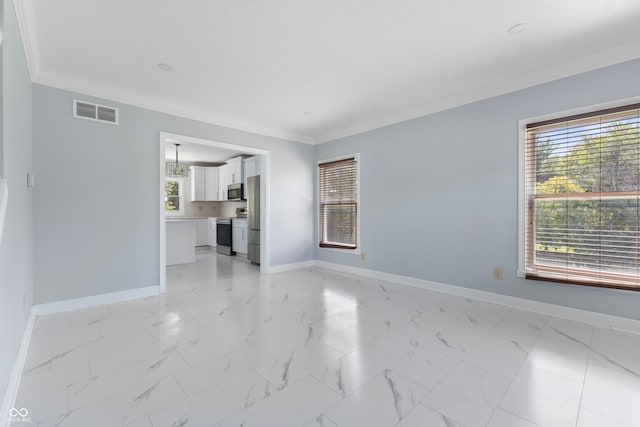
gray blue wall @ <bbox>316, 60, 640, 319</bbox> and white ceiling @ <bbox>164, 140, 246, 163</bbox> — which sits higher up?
white ceiling @ <bbox>164, 140, 246, 163</bbox>

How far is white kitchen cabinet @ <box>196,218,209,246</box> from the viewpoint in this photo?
8.39 m

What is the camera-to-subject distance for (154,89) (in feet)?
11.0

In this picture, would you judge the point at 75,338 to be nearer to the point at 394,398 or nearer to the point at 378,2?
the point at 394,398

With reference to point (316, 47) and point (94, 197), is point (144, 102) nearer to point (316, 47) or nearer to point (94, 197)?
point (94, 197)

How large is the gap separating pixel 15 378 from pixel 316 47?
3227 mm

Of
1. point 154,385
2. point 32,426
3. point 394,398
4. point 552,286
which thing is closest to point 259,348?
point 154,385

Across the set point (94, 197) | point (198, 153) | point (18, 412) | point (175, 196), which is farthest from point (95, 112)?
point (175, 196)

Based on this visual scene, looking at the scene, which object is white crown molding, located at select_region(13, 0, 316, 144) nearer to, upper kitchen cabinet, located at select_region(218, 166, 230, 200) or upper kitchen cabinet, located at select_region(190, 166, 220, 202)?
upper kitchen cabinet, located at select_region(218, 166, 230, 200)

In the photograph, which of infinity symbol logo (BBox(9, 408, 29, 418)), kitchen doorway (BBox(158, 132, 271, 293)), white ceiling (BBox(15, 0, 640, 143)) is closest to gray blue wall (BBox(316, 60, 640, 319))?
white ceiling (BBox(15, 0, 640, 143))

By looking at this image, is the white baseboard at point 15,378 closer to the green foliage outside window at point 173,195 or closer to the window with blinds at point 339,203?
the window with blinds at point 339,203

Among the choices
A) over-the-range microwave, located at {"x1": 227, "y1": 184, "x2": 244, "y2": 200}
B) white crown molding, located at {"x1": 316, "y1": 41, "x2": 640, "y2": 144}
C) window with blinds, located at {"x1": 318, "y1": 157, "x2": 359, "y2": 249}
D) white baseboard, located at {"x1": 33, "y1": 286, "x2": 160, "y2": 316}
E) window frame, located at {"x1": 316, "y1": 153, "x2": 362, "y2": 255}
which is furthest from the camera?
over-the-range microwave, located at {"x1": 227, "y1": 184, "x2": 244, "y2": 200}

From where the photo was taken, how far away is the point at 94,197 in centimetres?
329

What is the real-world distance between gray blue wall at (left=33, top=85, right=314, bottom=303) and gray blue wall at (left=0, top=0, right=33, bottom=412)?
64 centimetres

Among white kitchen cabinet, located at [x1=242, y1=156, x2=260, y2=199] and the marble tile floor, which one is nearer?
the marble tile floor
